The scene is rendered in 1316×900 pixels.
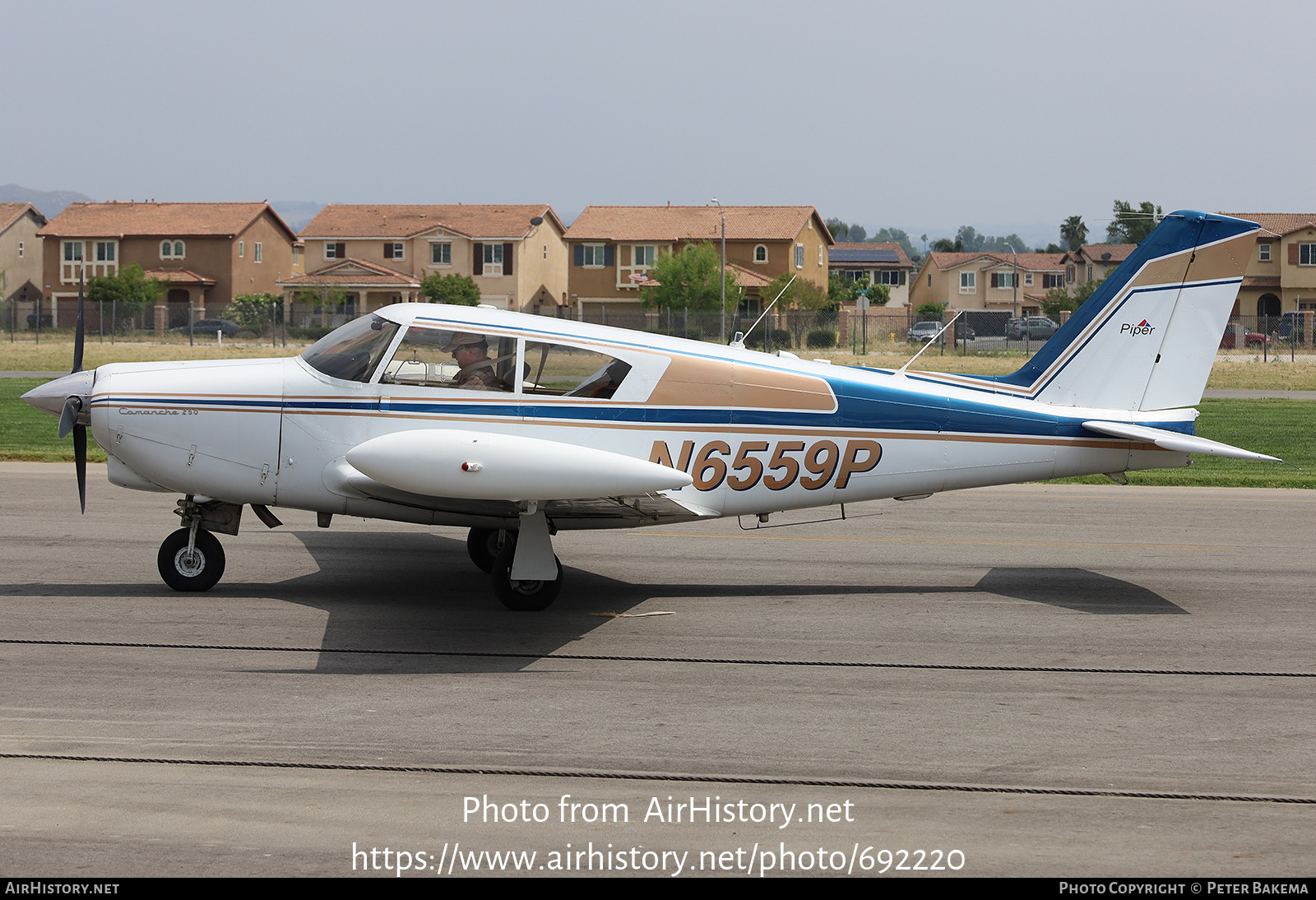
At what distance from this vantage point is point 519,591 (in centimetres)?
930

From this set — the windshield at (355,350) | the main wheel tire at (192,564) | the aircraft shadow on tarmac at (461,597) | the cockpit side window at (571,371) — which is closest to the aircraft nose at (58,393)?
the main wheel tire at (192,564)

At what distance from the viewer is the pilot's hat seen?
9281 mm

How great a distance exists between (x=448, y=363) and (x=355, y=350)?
74 cm

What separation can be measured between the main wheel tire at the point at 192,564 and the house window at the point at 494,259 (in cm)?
6975

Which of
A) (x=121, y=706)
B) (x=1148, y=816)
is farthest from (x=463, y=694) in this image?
(x=1148, y=816)

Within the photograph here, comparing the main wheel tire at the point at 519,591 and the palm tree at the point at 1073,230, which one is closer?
the main wheel tire at the point at 519,591

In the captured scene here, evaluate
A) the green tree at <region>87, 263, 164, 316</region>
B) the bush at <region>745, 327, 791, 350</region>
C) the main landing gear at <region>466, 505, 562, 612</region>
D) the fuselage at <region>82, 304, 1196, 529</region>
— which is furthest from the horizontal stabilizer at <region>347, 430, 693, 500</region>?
the green tree at <region>87, 263, 164, 316</region>

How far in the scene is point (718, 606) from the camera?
31.8ft

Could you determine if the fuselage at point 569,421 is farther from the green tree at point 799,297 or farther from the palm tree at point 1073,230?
the palm tree at point 1073,230

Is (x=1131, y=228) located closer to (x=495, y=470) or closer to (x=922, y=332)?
(x=922, y=332)

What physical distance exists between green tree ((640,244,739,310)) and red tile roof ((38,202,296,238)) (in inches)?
1237

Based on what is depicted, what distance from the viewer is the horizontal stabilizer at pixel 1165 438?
9.45 metres

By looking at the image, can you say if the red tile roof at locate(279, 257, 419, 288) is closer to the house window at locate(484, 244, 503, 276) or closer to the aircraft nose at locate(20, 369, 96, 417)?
the house window at locate(484, 244, 503, 276)

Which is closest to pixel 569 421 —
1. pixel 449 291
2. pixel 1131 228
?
pixel 449 291
